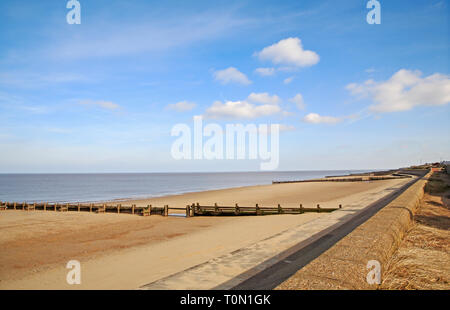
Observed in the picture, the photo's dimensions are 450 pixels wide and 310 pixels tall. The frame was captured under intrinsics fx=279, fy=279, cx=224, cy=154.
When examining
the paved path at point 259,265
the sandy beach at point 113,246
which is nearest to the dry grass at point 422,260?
the paved path at point 259,265

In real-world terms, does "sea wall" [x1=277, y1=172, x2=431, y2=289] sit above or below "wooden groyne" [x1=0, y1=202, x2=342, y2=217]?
above

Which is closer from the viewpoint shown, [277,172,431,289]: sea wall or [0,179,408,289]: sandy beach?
[277,172,431,289]: sea wall

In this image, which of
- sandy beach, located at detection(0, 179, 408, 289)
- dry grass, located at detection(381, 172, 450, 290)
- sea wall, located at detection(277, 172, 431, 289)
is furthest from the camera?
sandy beach, located at detection(0, 179, 408, 289)

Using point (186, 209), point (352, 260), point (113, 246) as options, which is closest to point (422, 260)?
point (352, 260)

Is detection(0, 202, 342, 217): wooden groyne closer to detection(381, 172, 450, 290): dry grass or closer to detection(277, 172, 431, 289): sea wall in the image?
detection(381, 172, 450, 290): dry grass

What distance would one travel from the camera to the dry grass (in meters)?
6.59

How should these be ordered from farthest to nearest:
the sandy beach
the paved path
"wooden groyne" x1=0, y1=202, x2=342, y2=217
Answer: "wooden groyne" x1=0, y1=202, x2=342, y2=217, the sandy beach, the paved path

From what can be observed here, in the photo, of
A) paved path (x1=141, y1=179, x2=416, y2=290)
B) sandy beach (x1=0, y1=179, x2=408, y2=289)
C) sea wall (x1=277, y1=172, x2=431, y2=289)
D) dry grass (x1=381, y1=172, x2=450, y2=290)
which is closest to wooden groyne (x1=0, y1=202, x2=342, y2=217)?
sandy beach (x1=0, y1=179, x2=408, y2=289)

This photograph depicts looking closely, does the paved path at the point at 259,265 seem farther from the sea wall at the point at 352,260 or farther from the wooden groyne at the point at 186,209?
the wooden groyne at the point at 186,209

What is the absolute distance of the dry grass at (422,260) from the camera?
659 centimetres

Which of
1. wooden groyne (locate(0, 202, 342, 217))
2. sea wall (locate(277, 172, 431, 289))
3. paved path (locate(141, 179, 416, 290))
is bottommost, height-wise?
wooden groyne (locate(0, 202, 342, 217))

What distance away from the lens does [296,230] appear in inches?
522
